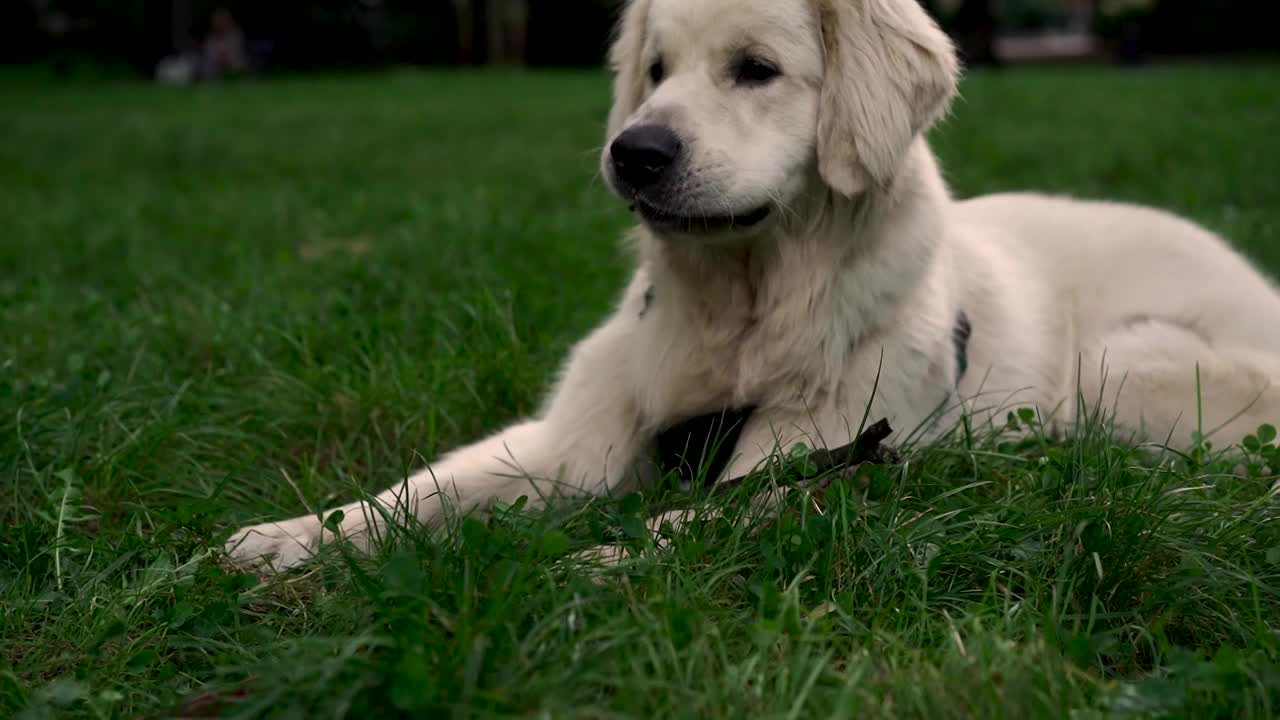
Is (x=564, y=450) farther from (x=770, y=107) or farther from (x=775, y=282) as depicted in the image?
(x=770, y=107)

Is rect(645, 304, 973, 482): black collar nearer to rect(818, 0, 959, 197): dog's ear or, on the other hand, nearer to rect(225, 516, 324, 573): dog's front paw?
rect(818, 0, 959, 197): dog's ear

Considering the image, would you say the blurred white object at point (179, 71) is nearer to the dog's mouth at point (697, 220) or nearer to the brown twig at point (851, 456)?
the dog's mouth at point (697, 220)

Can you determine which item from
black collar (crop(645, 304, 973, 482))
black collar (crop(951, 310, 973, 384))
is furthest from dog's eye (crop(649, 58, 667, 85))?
black collar (crop(951, 310, 973, 384))

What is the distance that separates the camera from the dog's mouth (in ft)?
8.79

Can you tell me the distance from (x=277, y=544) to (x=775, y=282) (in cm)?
131

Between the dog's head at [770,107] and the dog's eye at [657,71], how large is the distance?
0.04m

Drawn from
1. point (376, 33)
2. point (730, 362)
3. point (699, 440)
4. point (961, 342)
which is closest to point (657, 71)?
point (730, 362)

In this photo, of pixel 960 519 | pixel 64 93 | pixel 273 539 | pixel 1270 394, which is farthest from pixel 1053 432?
pixel 64 93

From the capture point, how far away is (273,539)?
254cm

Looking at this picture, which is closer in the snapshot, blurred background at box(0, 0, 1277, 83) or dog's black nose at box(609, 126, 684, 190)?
dog's black nose at box(609, 126, 684, 190)

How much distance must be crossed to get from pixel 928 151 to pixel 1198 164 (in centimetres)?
568

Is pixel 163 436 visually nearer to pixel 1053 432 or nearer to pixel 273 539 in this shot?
pixel 273 539

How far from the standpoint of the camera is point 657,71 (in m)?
3.01

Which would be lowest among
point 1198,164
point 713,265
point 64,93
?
A: point 64,93
